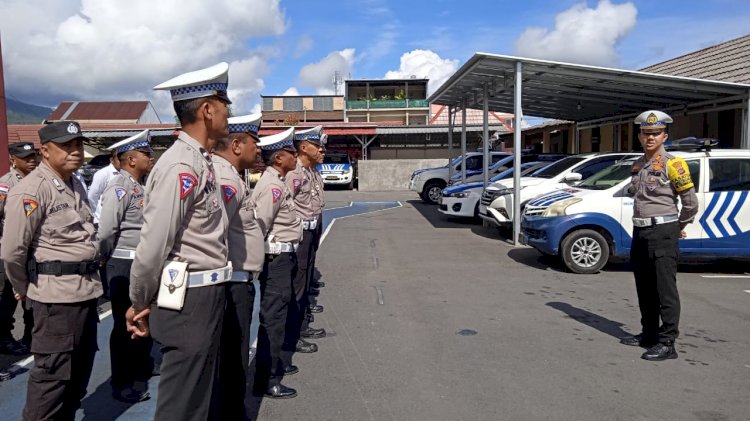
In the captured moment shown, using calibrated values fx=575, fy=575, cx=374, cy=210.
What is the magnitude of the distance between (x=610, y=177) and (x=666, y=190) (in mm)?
4215

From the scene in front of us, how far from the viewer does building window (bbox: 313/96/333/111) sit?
5431cm

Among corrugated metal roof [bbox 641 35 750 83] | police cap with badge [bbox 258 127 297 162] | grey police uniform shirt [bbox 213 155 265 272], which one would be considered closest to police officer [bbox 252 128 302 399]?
police cap with badge [bbox 258 127 297 162]

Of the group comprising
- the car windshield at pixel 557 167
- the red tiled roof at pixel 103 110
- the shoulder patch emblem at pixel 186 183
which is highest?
the red tiled roof at pixel 103 110

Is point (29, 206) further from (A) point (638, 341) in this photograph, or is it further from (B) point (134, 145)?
(A) point (638, 341)

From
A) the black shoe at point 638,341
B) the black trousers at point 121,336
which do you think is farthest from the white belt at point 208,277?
the black shoe at point 638,341

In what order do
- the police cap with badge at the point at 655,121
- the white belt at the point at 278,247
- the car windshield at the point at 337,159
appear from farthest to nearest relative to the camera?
1. the car windshield at the point at 337,159
2. the police cap with badge at the point at 655,121
3. the white belt at the point at 278,247

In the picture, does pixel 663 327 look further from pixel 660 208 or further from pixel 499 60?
pixel 499 60

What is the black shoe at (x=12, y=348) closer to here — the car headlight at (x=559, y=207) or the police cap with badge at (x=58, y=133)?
the police cap with badge at (x=58, y=133)

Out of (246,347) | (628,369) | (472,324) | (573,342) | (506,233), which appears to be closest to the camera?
(246,347)

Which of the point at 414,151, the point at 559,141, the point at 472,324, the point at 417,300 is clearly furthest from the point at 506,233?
the point at 414,151

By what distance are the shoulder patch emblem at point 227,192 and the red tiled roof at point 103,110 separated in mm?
53734

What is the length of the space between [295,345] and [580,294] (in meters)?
4.02

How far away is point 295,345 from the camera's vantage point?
5.20 metres

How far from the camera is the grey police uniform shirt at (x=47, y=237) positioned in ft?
10.7
